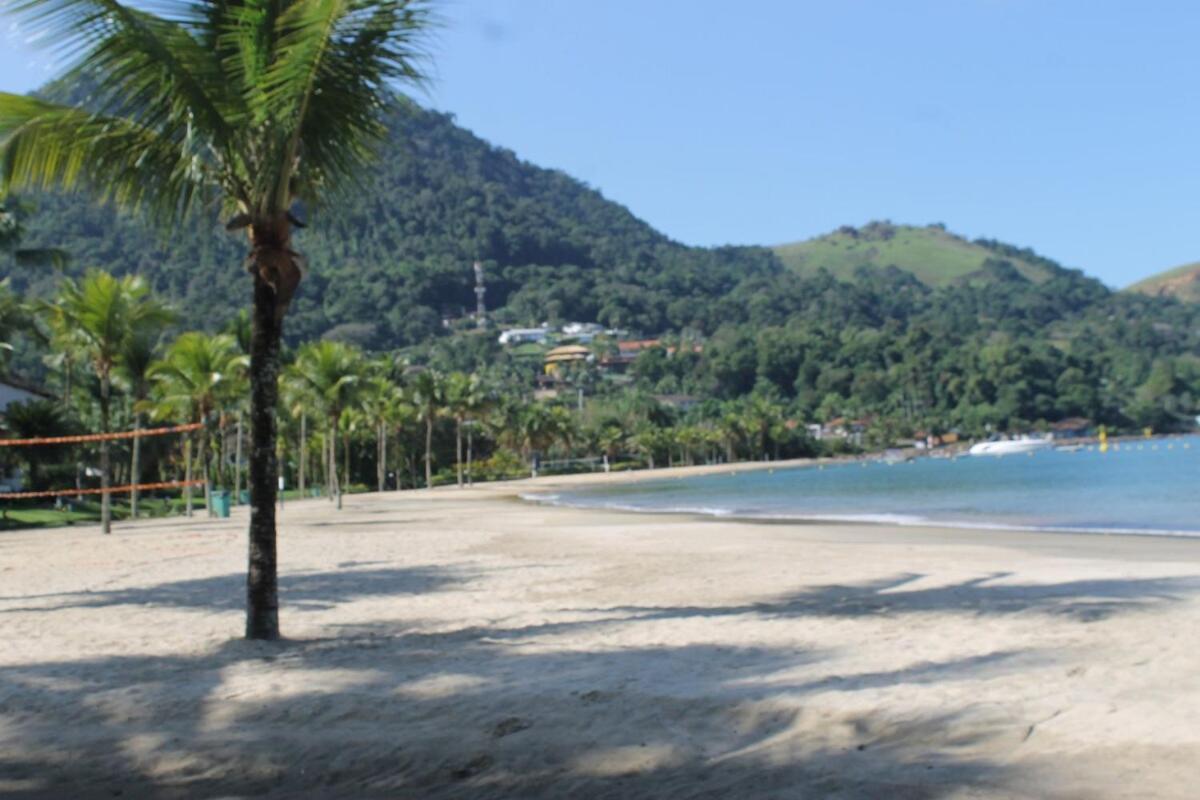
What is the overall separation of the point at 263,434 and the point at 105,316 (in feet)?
59.8

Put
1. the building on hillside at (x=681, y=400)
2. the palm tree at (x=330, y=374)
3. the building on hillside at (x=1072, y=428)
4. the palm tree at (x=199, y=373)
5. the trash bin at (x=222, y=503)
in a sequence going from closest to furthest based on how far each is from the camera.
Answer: the palm tree at (x=199, y=373), the trash bin at (x=222, y=503), the palm tree at (x=330, y=374), the building on hillside at (x=681, y=400), the building on hillside at (x=1072, y=428)

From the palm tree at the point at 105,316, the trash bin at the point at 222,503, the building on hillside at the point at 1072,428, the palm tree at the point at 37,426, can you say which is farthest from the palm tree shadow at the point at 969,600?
the building on hillside at the point at 1072,428

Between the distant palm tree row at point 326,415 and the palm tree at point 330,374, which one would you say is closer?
the distant palm tree row at point 326,415

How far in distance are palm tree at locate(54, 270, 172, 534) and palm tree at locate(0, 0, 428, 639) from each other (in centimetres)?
1611

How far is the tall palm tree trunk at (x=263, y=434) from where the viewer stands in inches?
356

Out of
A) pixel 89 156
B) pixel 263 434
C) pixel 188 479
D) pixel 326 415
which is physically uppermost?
pixel 326 415

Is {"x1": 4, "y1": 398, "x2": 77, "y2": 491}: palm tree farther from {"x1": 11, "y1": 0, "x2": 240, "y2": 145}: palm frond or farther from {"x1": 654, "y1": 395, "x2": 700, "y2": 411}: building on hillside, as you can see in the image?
{"x1": 654, "y1": 395, "x2": 700, "y2": 411}: building on hillside

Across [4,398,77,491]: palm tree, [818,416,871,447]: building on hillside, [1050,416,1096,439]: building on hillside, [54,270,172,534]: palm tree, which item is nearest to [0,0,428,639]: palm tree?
[54,270,172,534]: palm tree

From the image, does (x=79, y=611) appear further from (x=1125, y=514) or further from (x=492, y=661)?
(x=1125, y=514)

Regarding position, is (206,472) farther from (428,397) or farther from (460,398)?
(460,398)

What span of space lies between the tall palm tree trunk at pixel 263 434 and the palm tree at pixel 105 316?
641 inches

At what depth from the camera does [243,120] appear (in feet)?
29.0

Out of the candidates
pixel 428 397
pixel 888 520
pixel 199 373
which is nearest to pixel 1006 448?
pixel 428 397

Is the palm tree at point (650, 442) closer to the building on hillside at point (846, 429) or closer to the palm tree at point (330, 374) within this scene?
the building on hillside at point (846, 429)
